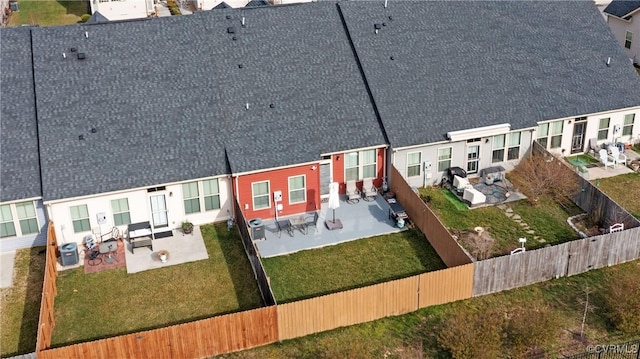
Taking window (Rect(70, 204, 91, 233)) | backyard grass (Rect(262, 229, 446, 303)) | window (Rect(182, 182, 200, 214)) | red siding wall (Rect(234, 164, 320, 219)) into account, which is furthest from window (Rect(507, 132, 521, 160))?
window (Rect(70, 204, 91, 233))

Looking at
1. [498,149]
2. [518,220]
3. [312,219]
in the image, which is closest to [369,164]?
[312,219]

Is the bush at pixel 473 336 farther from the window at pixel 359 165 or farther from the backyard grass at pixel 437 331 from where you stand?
the window at pixel 359 165

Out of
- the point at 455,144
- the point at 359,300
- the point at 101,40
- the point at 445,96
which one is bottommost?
the point at 359,300

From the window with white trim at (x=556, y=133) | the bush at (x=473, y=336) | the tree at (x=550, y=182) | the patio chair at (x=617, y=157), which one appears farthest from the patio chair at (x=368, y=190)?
Result: the patio chair at (x=617, y=157)

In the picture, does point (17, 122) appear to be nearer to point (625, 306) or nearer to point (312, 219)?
point (312, 219)

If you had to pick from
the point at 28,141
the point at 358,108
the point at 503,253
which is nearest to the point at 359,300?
the point at 503,253

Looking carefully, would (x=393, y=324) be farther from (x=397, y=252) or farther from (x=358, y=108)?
(x=358, y=108)

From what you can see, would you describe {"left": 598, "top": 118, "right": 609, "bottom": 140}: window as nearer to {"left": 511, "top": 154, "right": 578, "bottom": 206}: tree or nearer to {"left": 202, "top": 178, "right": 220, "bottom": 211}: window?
{"left": 511, "top": 154, "right": 578, "bottom": 206}: tree
